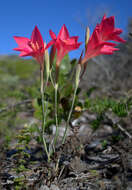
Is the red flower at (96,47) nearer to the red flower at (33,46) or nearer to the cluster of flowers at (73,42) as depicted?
the cluster of flowers at (73,42)

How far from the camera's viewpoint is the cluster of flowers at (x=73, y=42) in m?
0.95

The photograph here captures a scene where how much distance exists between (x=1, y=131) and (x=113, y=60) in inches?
136

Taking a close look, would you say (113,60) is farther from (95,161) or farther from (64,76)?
(95,161)

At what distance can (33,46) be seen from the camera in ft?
3.24

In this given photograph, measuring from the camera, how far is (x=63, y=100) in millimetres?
1500

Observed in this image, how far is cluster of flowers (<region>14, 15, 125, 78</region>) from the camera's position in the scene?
0.95 meters

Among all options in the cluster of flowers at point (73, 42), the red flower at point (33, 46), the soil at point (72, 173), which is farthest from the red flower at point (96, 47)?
the soil at point (72, 173)

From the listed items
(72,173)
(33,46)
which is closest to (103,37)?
(33,46)

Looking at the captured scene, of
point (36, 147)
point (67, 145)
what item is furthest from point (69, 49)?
point (36, 147)

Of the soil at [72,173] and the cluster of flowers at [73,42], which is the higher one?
the cluster of flowers at [73,42]

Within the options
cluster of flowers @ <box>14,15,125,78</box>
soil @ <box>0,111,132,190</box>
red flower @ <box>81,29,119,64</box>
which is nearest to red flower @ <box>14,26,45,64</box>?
cluster of flowers @ <box>14,15,125,78</box>

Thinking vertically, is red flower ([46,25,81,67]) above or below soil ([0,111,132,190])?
above

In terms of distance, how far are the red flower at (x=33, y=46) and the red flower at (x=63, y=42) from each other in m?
0.07

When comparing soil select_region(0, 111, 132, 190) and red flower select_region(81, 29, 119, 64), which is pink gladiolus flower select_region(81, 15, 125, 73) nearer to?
red flower select_region(81, 29, 119, 64)
